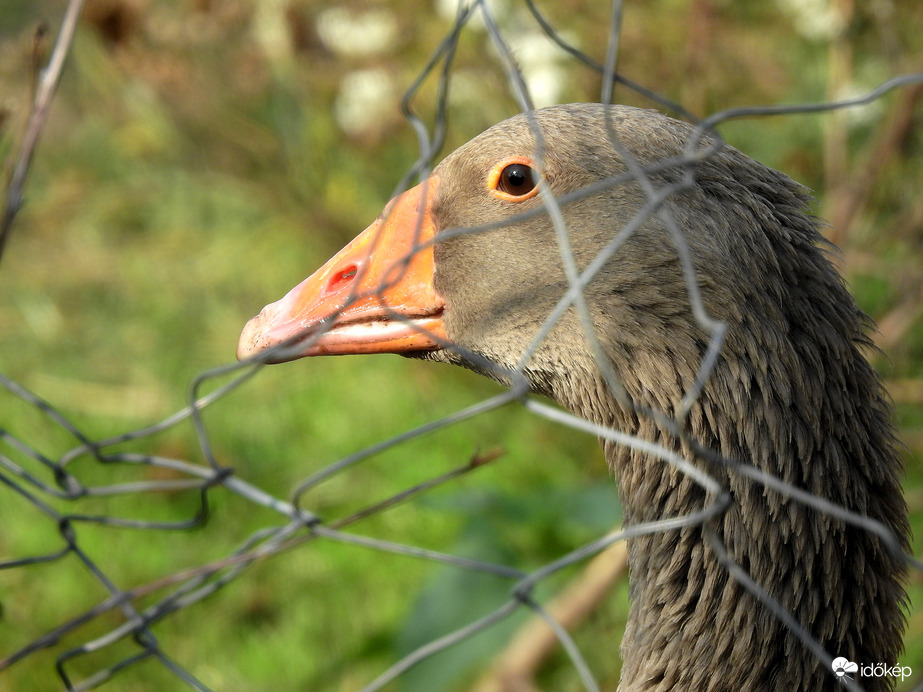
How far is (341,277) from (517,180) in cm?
45

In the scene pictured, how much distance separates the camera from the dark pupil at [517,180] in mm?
1885

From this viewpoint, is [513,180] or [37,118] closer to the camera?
[37,118]

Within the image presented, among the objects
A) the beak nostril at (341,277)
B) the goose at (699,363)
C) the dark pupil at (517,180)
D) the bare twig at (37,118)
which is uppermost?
the bare twig at (37,118)

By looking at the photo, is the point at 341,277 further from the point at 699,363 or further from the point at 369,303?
the point at 699,363

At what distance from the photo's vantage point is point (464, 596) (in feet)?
10.7

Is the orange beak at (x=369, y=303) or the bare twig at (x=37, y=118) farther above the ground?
the bare twig at (x=37, y=118)

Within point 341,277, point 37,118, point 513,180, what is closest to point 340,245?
point 341,277

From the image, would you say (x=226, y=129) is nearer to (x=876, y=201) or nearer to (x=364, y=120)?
(x=364, y=120)

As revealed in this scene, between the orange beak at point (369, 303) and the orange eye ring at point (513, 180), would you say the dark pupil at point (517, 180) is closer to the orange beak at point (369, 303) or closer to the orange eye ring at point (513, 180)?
the orange eye ring at point (513, 180)

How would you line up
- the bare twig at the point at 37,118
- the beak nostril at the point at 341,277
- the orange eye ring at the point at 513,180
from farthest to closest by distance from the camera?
1. the beak nostril at the point at 341,277
2. the orange eye ring at the point at 513,180
3. the bare twig at the point at 37,118

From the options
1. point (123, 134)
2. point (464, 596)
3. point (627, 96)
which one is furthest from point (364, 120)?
point (464, 596)

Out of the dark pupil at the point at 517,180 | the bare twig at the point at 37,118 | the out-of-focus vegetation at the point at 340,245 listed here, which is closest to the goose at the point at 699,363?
the dark pupil at the point at 517,180

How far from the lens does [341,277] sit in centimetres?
200

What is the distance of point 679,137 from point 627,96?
229cm
